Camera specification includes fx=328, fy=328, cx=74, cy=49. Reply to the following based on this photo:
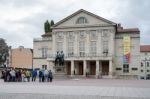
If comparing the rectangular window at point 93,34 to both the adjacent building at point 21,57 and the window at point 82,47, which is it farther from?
the adjacent building at point 21,57

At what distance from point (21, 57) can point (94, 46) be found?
25556mm

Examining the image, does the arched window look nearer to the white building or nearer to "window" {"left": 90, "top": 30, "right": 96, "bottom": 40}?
"window" {"left": 90, "top": 30, "right": 96, "bottom": 40}

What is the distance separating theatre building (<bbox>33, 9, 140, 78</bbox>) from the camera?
6475 centimetres

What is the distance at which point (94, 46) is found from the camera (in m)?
67.5

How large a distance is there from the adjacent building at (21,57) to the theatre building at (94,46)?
13805 mm

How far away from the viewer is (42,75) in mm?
34875

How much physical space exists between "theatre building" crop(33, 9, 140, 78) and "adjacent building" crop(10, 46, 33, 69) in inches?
543

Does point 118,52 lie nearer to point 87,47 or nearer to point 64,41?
point 87,47

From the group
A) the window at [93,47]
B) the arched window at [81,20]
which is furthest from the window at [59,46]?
the window at [93,47]

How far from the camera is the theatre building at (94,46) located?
212 feet

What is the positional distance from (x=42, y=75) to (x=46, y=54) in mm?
38457

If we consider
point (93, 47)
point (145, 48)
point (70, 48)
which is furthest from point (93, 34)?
point (145, 48)

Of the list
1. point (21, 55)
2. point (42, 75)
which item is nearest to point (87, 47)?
point (21, 55)

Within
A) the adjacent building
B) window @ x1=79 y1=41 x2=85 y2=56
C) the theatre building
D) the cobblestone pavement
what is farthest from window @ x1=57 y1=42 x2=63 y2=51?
the cobblestone pavement
